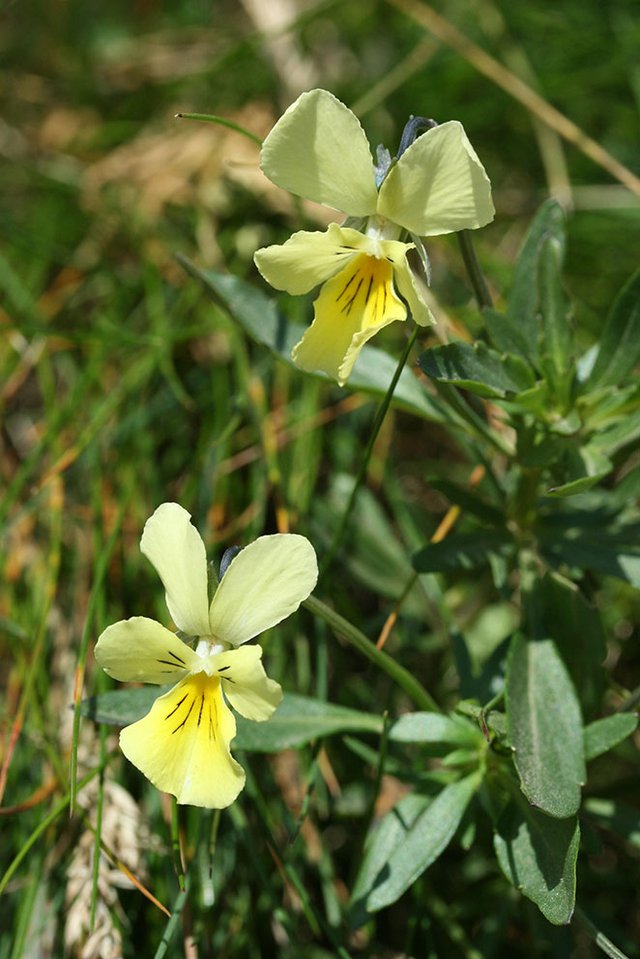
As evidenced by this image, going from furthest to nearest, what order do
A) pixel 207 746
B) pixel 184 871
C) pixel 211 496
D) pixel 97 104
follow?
pixel 97 104 → pixel 211 496 → pixel 184 871 → pixel 207 746

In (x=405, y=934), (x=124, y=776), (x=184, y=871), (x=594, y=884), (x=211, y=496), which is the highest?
(x=211, y=496)

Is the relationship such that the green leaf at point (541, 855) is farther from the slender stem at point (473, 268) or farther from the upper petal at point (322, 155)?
the upper petal at point (322, 155)

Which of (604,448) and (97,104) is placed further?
(97,104)

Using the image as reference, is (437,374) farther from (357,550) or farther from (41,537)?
(41,537)

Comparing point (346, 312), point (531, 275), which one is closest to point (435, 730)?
point (346, 312)

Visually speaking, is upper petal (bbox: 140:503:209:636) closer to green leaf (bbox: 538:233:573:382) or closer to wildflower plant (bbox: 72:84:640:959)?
wildflower plant (bbox: 72:84:640:959)

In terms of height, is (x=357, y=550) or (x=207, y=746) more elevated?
(x=207, y=746)

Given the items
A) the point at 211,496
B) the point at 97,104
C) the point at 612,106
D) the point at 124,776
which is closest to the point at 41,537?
the point at 211,496

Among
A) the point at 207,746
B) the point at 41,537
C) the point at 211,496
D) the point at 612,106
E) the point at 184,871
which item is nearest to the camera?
the point at 207,746
